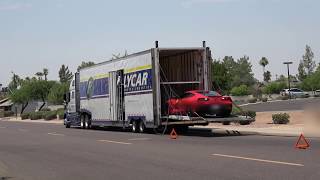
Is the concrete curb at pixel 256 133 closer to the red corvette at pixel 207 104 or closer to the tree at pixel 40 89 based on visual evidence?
the red corvette at pixel 207 104

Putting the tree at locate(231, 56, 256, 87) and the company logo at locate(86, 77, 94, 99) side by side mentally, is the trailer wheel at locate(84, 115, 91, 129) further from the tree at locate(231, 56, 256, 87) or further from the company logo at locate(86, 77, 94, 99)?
the tree at locate(231, 56, 256, 87)

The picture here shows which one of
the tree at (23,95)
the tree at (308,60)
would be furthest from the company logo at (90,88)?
the tree at (308,60)

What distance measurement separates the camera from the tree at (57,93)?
10062cm

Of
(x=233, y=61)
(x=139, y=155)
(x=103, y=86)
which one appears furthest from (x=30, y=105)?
(x=139, y=155)

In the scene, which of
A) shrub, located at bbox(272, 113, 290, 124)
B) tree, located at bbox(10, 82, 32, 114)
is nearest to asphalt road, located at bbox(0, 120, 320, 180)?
shrub, located at bbox(272, 113, 290, 124)

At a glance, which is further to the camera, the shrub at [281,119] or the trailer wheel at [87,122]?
the trailer wheel at [87,122]

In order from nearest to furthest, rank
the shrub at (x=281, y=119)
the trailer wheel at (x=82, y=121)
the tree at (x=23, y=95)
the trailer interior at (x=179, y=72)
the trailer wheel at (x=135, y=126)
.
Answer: the trailer interior at (x=179, y=72), the trailer wheel at (x=135, y=126), the shrub at (x=281, y=119), the trailer wheel at (x=82, y=121), the tree at (x=23, y=95)

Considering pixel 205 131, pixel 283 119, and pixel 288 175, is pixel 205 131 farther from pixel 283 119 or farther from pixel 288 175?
pixel 288 175

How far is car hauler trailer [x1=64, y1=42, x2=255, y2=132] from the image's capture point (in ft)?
90.3

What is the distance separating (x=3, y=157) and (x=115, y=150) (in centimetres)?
361

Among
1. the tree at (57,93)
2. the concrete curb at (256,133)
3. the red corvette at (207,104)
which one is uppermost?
the tree at (57,93)

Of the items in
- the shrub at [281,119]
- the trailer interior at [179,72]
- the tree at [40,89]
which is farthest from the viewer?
the tree at [40,89]

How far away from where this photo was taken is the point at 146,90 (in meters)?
28.3

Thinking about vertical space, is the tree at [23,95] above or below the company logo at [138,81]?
above
